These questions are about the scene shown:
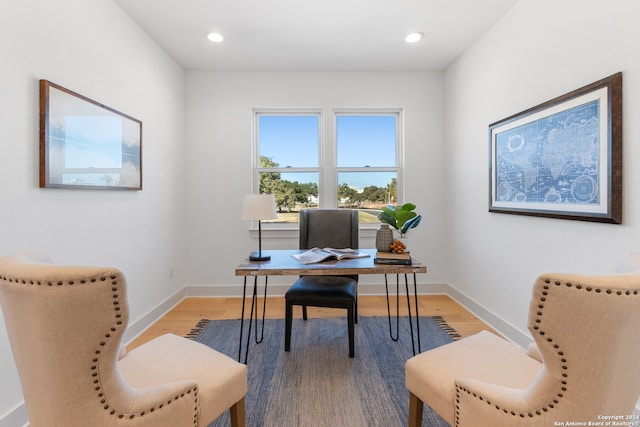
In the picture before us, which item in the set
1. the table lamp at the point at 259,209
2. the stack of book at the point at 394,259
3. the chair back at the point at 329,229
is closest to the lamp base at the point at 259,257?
the table lamp at the point at 259,209

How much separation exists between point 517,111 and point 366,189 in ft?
5.70

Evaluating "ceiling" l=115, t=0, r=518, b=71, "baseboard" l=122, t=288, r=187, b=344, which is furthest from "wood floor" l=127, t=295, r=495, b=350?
"ceiling" l=115, t=0, r=518, b=71

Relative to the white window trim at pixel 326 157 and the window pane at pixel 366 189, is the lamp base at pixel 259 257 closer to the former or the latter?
the white window trim at pixel 326 157

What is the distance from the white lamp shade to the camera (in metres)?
2.11

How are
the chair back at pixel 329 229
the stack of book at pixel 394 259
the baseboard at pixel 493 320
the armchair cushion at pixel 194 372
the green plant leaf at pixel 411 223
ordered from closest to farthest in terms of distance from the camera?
the armchair cushion at pixel 194 372, the stack of book at pixel 394 259, the green plant leaf at pixel 411 223, the baseboard at pixel 493 320, the chair back at pixel 329 229

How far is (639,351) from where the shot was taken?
0.81 metres

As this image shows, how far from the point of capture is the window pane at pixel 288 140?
3742 mm

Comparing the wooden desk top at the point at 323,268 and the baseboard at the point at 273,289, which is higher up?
the wooden desk top at the point at 323,268

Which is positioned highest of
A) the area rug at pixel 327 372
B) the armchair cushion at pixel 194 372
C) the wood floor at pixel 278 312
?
the armchair cushion at pixel 194 372

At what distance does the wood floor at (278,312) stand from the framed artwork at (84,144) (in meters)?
1.27

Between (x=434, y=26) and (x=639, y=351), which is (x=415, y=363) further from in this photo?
(x=434, y=26)

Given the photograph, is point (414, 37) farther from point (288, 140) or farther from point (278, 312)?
point (278, 312)

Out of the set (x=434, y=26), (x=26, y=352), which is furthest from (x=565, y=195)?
(x=26, y=352)

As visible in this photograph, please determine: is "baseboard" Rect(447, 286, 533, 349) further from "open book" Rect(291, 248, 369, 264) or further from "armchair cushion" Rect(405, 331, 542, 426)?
"open book" Rect(291, 248, 369, 264)
